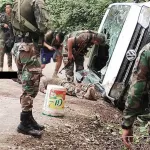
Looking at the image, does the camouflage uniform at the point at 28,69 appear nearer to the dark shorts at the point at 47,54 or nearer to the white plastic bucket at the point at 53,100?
the white plastic bucket at the point at 53,100

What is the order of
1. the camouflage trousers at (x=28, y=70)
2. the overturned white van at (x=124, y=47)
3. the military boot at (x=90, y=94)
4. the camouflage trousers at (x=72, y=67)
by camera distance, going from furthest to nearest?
the camouflage trousers at (x=72, y=67), the military boot at (x=90, y=94), the overturned white van at (x=124, y=47), the camouflage trousers at (x=28, y=70)

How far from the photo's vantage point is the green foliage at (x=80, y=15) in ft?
57.4

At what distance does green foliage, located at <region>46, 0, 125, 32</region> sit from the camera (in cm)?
1750

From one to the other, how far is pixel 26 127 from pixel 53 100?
1.04 meters

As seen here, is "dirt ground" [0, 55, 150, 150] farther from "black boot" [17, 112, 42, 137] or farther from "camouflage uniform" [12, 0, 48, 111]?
"camouflage uniform" [12, 0, 48, 111]

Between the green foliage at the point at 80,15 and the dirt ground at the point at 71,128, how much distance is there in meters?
10.7

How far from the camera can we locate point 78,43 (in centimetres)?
796

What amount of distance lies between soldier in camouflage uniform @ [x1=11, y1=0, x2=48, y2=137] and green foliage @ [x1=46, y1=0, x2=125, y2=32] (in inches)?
496

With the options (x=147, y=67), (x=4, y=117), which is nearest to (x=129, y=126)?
(x=147, y=67)

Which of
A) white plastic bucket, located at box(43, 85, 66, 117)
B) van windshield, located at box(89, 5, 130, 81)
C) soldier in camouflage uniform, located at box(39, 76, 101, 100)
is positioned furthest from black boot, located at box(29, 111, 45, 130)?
van windshield, located at box(89, 5, 130, 81)

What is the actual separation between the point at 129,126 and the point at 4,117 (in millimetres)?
2499

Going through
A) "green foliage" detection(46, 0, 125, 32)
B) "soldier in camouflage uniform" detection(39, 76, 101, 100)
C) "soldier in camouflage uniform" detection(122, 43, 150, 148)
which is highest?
"soldier in camouflage uniform" detection(122, 43, 150, 148)

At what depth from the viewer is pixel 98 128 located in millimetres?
5789

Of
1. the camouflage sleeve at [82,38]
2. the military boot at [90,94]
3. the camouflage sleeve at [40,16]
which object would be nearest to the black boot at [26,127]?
the camouflage sleeve at [40,16]
